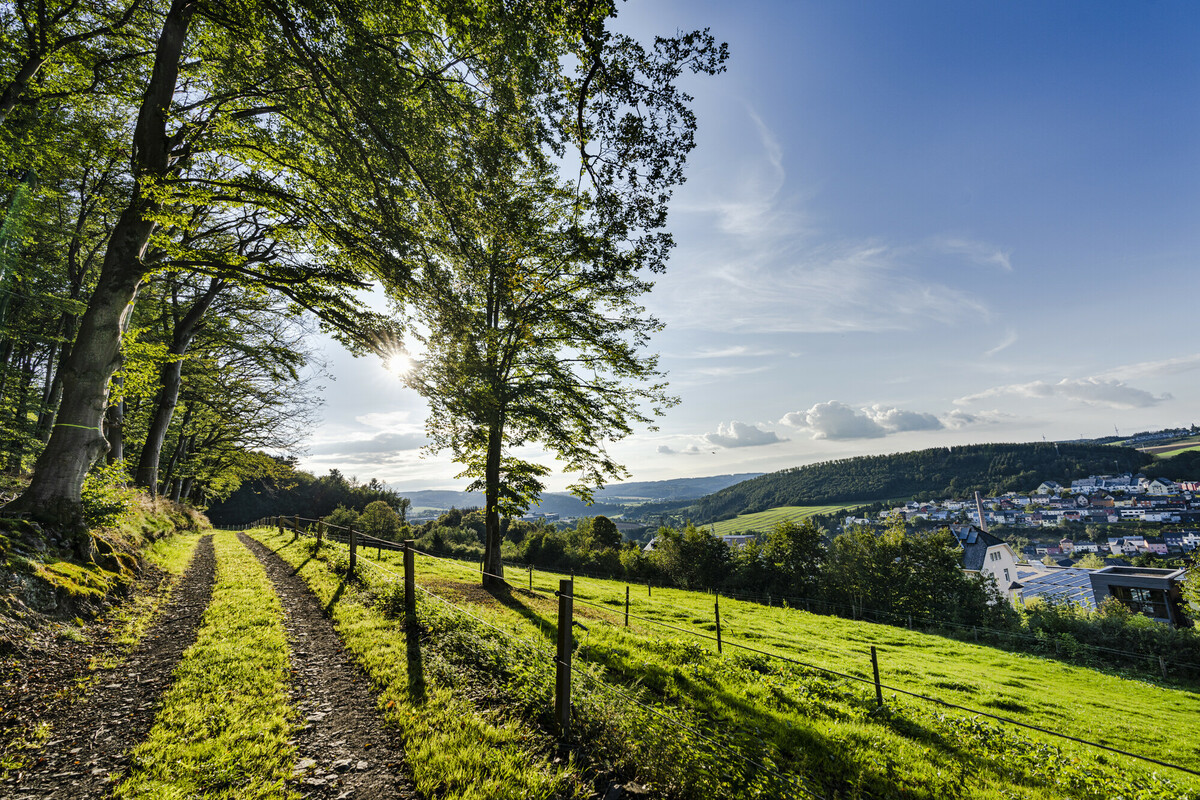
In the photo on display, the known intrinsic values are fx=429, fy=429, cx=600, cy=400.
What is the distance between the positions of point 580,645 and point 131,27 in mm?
18660

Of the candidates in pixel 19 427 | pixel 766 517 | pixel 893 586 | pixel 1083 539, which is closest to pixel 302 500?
pixel 19 427

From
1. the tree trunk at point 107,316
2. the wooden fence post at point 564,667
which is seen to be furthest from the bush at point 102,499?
the wooden fence post at point 564,667

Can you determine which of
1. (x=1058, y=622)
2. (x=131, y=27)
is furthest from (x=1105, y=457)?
(x=131, y=27)

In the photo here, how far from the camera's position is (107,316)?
9.09 m

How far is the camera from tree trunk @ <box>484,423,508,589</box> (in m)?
14.6

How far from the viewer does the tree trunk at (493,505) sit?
14.6 meters

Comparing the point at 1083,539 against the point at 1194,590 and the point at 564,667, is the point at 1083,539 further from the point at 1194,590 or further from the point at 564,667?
the point at 564,667

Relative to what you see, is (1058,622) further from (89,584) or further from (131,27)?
(131,27)

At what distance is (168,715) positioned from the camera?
4.76 m

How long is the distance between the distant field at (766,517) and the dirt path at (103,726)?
15572 centimetres

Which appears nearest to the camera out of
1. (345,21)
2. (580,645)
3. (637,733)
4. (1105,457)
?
(637,733)

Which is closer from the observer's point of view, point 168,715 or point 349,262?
point 168,715

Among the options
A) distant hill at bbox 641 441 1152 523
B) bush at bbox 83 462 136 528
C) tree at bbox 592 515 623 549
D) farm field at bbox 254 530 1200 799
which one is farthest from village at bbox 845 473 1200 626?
bush at bbox 83 462 136 528

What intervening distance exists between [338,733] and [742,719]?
17.9 feet
